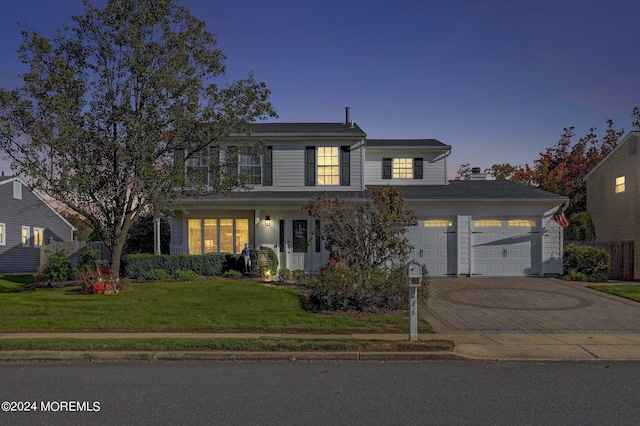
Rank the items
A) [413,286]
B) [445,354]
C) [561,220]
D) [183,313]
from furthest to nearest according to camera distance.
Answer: [561,220], [183,313], [413,286], [445,354]

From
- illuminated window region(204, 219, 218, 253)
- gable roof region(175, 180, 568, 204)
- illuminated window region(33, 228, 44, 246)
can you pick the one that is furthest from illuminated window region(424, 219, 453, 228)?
illuminated window region(33, 228, 44, 246)

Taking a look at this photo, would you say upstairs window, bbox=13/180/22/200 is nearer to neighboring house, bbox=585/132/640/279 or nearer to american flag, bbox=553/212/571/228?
american flag, bbox=553/212/571/228

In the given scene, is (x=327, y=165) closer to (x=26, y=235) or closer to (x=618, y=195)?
(x=618, y=195)

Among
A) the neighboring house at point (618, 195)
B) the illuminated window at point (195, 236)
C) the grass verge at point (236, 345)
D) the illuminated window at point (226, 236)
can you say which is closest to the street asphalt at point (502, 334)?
the grass verge at point (236, 345)

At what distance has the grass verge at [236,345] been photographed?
8.91 m

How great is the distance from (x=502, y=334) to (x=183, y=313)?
7.09 meters

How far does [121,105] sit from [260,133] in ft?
23.6

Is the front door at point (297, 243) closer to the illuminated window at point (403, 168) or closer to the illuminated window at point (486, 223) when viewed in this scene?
the illuminated window at point (403, 168)

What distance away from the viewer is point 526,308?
1353 cm

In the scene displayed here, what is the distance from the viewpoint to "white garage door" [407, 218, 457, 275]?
20750 mm

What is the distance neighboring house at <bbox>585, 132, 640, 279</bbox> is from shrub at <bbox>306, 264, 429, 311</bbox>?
14801 millimetres

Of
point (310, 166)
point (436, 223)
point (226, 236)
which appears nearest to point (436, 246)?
point (436, 223)

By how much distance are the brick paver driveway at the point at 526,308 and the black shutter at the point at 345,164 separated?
18.9 feet

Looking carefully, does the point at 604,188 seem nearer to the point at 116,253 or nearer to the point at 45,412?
the point at 116,253
